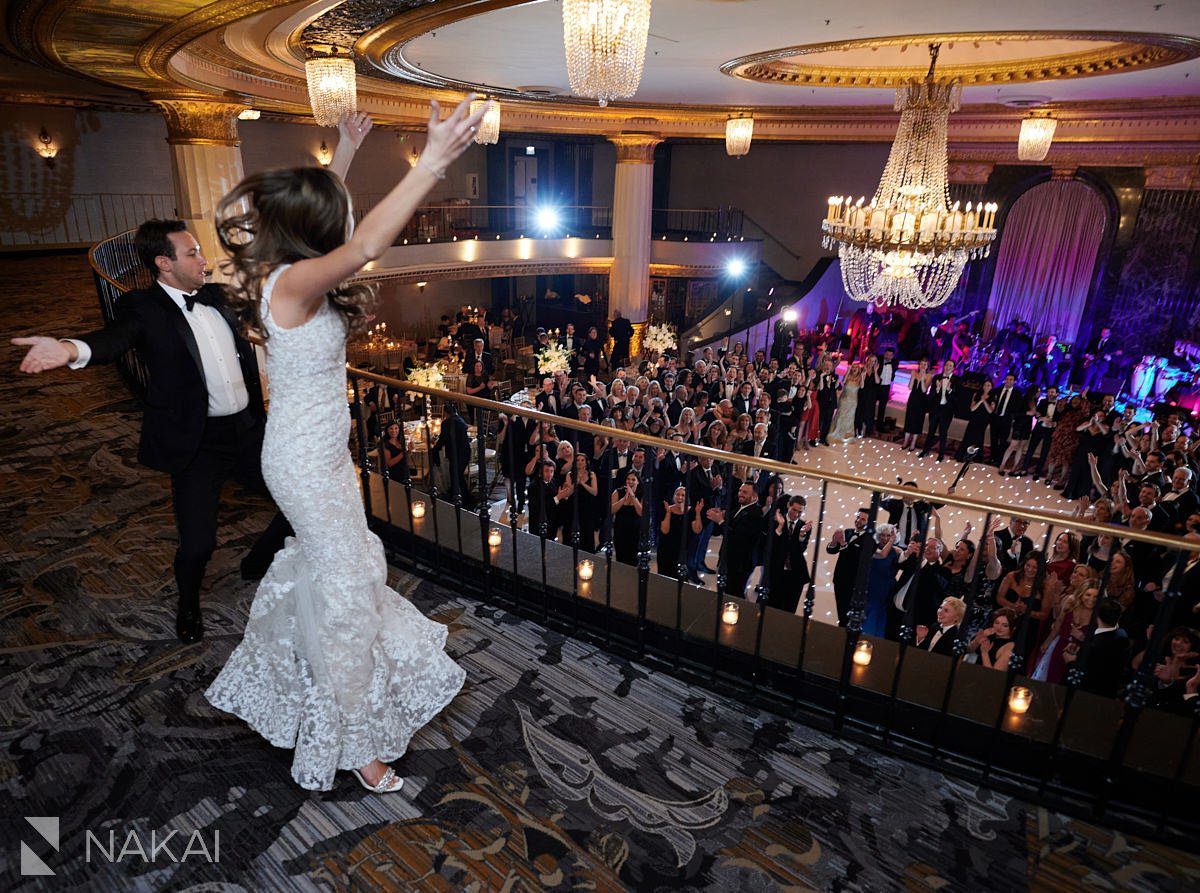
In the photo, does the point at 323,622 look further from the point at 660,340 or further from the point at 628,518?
the point at 660,340

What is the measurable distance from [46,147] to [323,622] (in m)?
16.9

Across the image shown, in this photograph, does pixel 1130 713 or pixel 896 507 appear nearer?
pixel 1130 713

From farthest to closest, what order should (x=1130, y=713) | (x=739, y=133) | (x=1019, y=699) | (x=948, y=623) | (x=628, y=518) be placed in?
1. (x=739, y=133)
2. (x=628, y=518)
3. (x=948, y=623)
4. (x=1019, y=699)
5. (x=1130, y=713)

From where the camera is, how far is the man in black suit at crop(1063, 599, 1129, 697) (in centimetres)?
372

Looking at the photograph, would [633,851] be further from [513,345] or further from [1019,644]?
[513,345]

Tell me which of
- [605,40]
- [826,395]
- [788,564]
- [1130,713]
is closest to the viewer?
[1130,713]

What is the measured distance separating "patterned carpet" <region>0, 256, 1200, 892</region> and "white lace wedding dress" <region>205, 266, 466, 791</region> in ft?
0.48

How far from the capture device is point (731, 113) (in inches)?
478

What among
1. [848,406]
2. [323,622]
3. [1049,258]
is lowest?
[848,406]

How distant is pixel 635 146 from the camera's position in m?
14.6

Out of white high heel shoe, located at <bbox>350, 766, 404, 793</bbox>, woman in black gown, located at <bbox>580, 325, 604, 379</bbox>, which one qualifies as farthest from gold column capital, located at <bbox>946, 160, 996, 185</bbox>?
white high heel shoe, located at <bbox>350, 766, 404, 793</bbox>

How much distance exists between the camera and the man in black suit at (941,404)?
1067cm

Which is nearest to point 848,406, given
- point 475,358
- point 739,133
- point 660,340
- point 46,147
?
point 739,133

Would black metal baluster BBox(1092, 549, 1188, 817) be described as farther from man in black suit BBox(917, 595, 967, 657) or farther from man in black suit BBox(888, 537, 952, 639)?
man in black suit BBox(888, 537, 952, 639)
